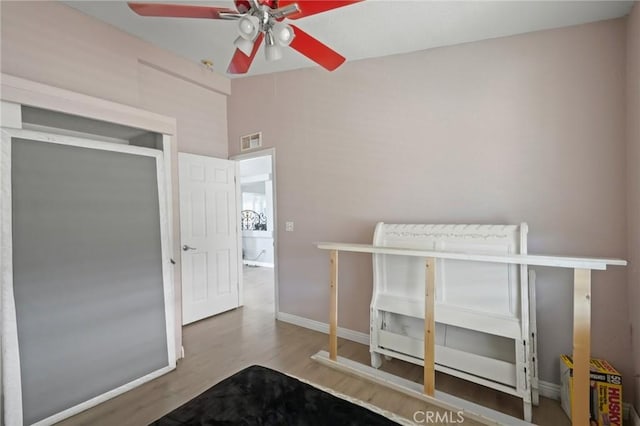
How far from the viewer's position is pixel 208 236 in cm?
374

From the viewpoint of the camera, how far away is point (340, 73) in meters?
3.07

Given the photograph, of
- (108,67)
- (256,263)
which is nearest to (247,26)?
(108,67)

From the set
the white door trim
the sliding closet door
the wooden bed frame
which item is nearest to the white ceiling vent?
the white door trim

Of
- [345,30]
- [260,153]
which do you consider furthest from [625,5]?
[260,153]

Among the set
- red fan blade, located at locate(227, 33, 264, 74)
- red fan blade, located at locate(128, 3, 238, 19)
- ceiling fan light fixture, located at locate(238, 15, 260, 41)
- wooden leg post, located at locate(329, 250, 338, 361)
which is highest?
red fan blade, located at locate(128, 3, 238, 19)

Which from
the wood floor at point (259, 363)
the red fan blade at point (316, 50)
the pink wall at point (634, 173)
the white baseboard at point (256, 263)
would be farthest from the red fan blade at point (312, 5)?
the white baseboard at point (256, 263)

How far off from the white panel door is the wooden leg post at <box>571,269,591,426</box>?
142 inches

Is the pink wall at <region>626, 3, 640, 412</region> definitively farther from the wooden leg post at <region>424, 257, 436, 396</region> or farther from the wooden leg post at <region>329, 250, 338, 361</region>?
the wooden leg post at <region>329, 250, 338, 361</region>

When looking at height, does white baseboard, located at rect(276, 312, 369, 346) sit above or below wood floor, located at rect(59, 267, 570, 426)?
above

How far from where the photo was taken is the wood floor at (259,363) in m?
1.99

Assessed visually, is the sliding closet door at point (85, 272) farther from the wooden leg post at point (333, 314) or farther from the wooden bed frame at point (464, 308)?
the wooden bed frame at point (464, 308)

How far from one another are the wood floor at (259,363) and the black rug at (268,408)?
1.04m

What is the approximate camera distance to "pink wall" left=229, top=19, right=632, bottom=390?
1.95 meters

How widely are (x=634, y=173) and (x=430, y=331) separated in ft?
5.33
